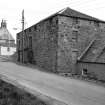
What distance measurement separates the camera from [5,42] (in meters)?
65.4

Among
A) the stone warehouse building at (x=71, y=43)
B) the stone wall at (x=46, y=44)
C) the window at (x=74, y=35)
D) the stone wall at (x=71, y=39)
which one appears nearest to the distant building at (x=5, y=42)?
the stone wall at (x=46, y=44)

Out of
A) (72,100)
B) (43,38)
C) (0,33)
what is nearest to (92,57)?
(43,38)

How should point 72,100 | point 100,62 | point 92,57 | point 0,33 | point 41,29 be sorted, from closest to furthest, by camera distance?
point 72,100, point 100,62, point 92,57, point 41,29, point 0,33

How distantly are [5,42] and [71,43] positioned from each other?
5080 cm

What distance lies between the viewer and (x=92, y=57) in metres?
18.5

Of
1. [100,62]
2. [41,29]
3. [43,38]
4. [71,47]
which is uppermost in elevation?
[41,29]

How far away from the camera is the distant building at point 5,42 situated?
61109 mm

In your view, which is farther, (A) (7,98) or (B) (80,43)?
(B) (80,43)

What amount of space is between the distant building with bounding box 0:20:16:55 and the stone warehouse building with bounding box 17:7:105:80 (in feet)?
137

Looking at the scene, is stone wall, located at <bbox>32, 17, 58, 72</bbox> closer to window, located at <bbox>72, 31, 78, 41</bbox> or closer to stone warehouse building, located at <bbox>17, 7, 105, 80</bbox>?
stone warehouse building, located at <bbox>17, 7, 105, 80</bbox>

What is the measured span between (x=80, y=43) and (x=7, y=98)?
51.1ft

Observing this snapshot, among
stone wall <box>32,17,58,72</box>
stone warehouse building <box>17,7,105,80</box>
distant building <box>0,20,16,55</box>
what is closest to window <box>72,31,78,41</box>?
stone warehouse building <box>17,7,105,80</box>

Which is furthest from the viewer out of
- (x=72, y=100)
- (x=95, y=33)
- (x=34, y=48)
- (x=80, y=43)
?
(x=34, y=48)

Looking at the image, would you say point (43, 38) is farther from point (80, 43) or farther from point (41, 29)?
point (80, 43)
